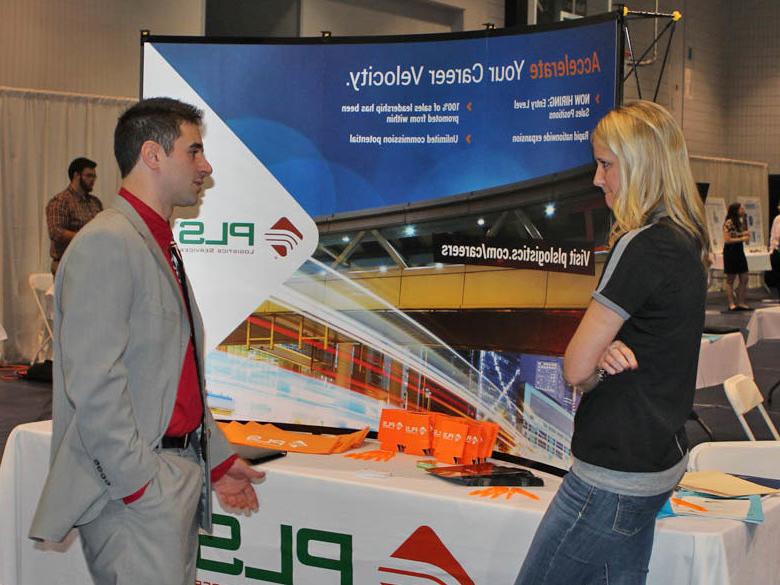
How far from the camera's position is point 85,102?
869 cm

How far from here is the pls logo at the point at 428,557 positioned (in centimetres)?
238

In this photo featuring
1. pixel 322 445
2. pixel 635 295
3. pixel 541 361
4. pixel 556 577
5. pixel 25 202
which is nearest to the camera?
pixel 635 295

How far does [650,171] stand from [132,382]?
36.1 inches

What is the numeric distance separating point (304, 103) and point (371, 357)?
739 mm

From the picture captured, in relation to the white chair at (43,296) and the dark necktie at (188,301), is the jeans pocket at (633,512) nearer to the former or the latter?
the dark necktie at (188,301)

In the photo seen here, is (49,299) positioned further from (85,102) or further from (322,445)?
(322,445)

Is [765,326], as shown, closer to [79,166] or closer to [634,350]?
[79,166]

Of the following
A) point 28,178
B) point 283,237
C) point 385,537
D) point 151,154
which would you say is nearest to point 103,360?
point 151,154

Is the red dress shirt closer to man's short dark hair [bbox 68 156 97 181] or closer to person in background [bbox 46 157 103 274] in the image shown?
person in background [bbox 46 157 103 274]

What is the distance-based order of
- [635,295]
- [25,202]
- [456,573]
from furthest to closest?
[25,202]
[456,573]
[635,295]

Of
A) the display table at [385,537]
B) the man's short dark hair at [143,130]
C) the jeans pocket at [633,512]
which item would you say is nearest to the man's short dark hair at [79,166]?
the display table at [385,537]

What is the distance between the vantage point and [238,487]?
87.8 inches

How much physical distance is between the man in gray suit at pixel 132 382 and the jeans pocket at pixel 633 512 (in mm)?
730

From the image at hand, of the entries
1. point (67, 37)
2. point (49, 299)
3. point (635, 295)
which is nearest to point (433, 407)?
point (635, 295)
